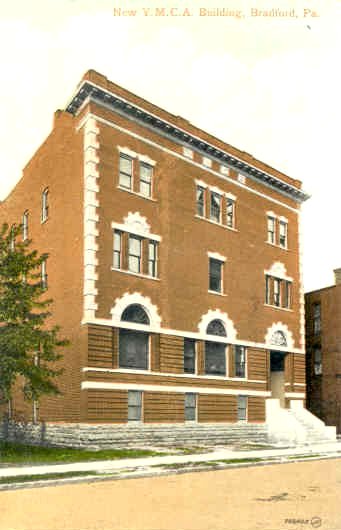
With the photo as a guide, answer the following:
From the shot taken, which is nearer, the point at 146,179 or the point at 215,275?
the point at 146,179

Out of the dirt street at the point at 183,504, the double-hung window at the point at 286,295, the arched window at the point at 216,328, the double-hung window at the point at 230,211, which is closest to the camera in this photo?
the dirt street at the point at 183,504

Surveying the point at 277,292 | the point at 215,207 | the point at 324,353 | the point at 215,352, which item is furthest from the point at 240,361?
the point at 324,353

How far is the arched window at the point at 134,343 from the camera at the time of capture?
27031 millimetres

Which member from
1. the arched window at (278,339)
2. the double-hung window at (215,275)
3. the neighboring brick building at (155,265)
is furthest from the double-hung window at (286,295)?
the double-hung window at (215,275)

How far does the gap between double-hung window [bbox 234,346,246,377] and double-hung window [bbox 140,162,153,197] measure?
939cm

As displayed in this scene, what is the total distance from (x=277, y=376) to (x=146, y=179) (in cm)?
1427

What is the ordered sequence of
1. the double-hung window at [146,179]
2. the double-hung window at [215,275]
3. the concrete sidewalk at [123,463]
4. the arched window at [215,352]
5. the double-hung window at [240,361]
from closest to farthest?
the concrete sidewalk at [123,463], the double-hung window at [146,179], the arched window at [215,352], the double-hung window at [215,275], the double-hung window at [240,361]

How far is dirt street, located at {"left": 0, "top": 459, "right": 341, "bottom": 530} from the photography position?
9.93 m

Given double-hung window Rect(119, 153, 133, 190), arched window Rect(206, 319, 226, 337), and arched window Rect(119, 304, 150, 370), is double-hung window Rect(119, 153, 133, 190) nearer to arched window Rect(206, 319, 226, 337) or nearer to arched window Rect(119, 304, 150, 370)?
arched window Rect(119, 304, 150, 370)

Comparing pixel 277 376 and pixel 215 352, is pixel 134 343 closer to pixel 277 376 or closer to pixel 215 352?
pixel 215 352

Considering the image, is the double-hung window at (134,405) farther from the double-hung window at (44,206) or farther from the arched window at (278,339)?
the arched window at (278,339)

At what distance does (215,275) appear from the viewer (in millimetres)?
32312

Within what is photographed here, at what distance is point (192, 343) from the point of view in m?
30.6

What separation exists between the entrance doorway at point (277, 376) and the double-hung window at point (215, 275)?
6137mm
